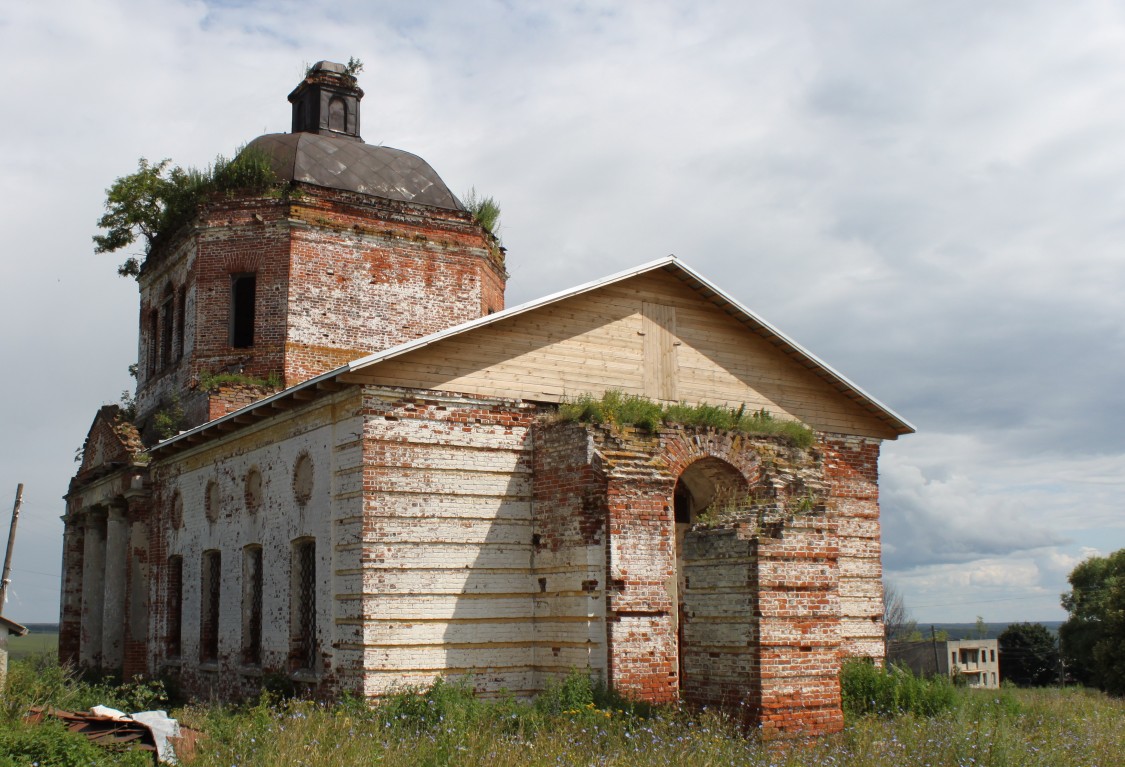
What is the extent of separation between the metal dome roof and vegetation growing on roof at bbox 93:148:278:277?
1.44 ft

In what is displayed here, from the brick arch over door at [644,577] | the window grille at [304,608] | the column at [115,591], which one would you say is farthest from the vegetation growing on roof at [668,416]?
the column at [115,591]

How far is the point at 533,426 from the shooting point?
47.3ft

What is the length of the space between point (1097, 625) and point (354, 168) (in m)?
29.1

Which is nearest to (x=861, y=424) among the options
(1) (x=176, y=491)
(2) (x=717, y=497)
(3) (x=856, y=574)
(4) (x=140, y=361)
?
(3) (x=856, y=574)

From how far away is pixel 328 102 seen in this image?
22797 millimetres

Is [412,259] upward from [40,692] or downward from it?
upward

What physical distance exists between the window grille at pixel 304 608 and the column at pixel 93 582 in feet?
29.1

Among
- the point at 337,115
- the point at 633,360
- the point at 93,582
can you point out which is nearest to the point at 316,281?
the point at 337,115

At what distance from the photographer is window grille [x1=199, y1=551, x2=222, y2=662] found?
17.4 m

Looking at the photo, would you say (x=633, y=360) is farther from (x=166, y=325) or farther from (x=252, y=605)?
(x=166, y=325)

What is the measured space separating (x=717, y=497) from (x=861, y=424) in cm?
390

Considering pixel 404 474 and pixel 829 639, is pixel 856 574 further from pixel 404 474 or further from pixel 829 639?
pixel 404 474

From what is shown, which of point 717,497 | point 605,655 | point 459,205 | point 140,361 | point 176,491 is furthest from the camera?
point 140,361

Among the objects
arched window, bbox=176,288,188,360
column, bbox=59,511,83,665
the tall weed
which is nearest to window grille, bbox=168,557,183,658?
arched window, bbox=176,288,188,360
